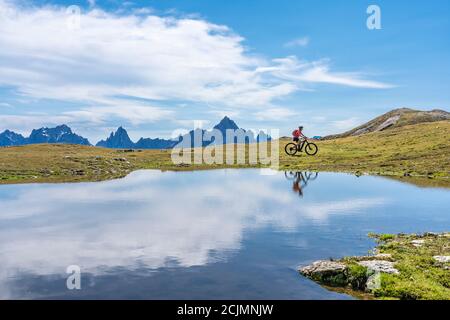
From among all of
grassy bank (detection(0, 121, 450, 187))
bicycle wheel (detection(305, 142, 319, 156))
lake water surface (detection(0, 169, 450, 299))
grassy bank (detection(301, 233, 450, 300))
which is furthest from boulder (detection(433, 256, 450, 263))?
grassy bank (detection(0, 121, 450, 187))

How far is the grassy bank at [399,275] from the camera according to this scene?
2261cm

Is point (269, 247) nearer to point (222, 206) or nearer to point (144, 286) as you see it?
point (144, 286)

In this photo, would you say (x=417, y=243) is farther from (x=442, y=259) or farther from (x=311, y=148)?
(x=311, y=148)

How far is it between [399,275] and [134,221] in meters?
27.0

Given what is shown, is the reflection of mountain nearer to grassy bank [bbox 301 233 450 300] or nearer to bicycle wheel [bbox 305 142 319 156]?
grassy bank [bbox 301 233 450 300]

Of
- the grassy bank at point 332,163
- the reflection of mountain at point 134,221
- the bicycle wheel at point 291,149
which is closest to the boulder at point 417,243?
the reflection of mountain at point 134,221

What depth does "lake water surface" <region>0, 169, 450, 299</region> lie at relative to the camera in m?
24.0

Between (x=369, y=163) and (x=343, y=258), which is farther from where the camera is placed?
(x=369, y=163)

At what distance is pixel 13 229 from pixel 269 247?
24682 millimetres

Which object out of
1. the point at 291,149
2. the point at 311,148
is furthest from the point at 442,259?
the point at 311,148

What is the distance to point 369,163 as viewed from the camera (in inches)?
4776

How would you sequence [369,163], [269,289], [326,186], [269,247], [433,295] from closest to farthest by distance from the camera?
[433,295] < [269,289] < [269,247] < [326,186] < [369,163]

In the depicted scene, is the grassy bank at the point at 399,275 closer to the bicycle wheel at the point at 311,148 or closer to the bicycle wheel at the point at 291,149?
the bicycle wheel at the point at 291,149
